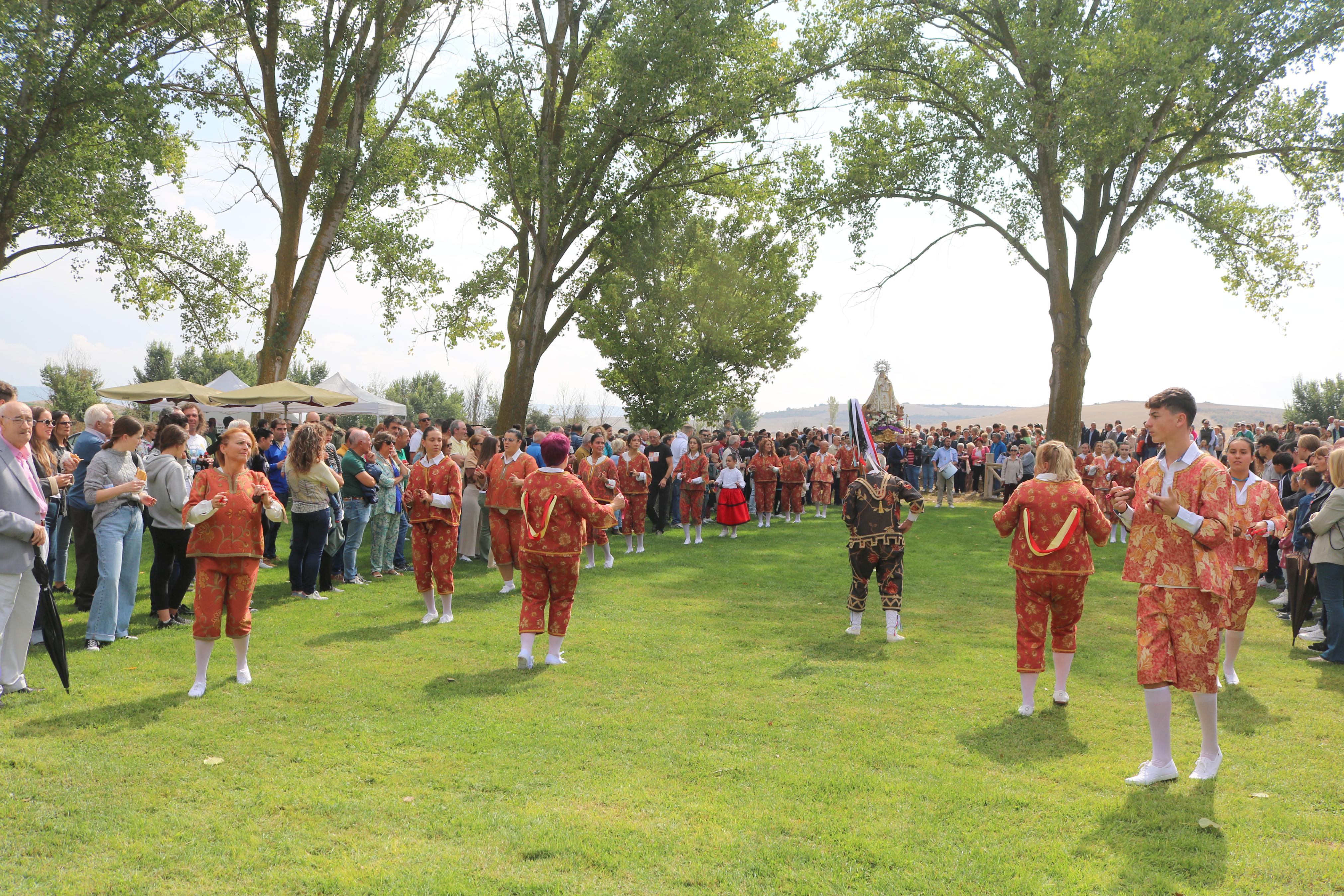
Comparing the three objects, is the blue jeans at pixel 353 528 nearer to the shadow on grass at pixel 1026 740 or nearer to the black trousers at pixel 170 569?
the black trousers at pixel 170 569

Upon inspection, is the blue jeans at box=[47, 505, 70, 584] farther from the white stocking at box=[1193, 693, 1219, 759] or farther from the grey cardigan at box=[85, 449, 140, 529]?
the white stocking at box=[1193, 693, 1219, 759]

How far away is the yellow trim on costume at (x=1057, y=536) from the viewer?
632 centimetres

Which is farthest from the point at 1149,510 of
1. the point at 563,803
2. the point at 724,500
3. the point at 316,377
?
the point at 316,377

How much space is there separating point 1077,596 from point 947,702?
1255mm

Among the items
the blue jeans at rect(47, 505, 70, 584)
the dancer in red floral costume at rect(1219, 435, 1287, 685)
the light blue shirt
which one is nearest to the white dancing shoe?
the dancer in red floral costume at rect(1219, 435, 1287, 685)

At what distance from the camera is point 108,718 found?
585cm

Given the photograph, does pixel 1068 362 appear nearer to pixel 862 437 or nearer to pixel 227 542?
pixel 862 437

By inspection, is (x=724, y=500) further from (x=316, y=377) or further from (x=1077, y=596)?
(x=316, y=377)

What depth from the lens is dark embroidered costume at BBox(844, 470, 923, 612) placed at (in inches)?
340

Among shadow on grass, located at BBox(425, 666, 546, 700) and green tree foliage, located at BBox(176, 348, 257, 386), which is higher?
green tree foliage, located at BBox(176, 348, 257, 386)

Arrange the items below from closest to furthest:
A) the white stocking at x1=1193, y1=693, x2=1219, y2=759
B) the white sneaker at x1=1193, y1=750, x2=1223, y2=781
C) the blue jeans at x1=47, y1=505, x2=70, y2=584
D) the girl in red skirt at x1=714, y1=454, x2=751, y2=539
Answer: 1. the white stocking at x1=1193, y1=693, x2=1219, y2=759
2. the white sneaker at x1=1193, y1=750, x2=1223, y2=781
3. the blue jeans at x1=47, y1=505, x2=70, y2=584
4. the girl in red skirt at x1=714, y1=454, x2=751, y2=539

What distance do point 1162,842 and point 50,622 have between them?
22.6 ft

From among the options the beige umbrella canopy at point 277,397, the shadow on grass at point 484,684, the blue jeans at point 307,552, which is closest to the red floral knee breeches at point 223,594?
the shadow on grass at point 484,684

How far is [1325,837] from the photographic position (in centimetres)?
441
